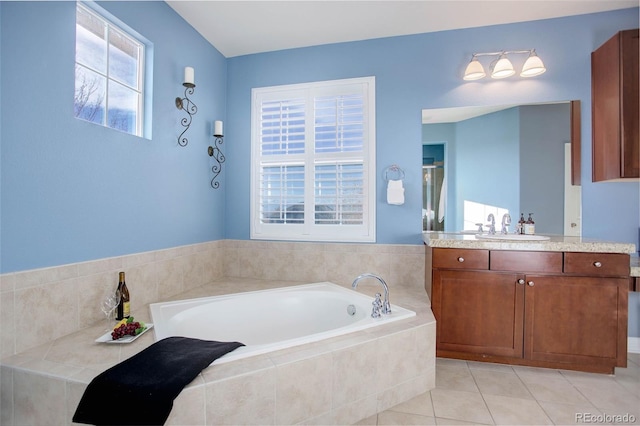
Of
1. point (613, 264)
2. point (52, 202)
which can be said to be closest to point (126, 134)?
point (52, 202)

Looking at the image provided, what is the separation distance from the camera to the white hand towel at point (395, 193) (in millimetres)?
2684

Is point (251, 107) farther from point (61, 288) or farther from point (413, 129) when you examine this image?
point (61, 288)

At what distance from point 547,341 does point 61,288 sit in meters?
2.97

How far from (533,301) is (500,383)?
23.1 inches

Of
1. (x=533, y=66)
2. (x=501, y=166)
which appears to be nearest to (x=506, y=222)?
(x=501, y=166)

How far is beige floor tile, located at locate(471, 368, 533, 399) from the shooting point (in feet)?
6.16

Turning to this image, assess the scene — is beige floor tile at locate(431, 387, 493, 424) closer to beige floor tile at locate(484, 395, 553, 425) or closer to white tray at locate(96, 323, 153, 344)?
beige floor tile at locate(484, 395, 553, 425)

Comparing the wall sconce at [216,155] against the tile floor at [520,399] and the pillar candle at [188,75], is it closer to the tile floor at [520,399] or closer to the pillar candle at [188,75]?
the pillar candle at [188,75]

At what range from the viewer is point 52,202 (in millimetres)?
1578

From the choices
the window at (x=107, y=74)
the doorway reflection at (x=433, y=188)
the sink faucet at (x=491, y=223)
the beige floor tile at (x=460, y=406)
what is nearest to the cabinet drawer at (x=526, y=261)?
the sink faucet at (x=491, y=223)

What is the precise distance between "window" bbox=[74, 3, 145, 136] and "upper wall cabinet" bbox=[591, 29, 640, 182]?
336cm

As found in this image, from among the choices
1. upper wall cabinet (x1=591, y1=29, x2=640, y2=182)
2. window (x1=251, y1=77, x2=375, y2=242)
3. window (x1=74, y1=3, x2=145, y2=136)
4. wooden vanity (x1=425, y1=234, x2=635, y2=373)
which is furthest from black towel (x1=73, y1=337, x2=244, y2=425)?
upper wall cabinet (x1=591, y1=29, x2=640, y2=182)

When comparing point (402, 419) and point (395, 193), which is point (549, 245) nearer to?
point (395, 193)

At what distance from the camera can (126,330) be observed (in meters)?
1.60
